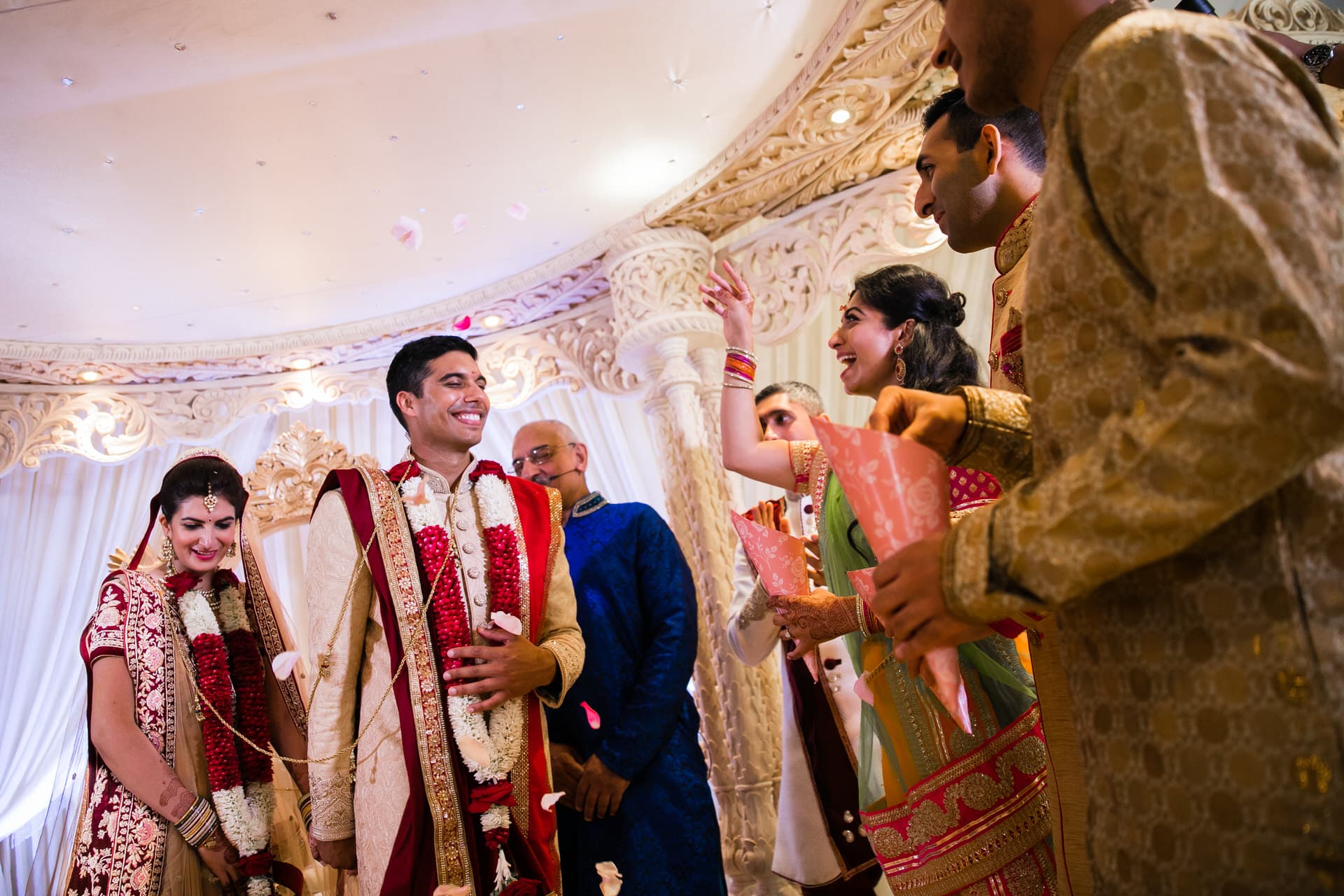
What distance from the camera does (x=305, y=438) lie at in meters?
3.88

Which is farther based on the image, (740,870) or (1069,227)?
(740,870)

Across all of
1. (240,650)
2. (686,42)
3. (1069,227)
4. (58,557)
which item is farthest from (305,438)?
(1069,227)

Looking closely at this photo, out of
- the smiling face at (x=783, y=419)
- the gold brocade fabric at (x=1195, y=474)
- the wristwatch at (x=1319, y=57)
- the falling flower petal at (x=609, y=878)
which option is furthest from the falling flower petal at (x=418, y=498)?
the wristwatch at (x=1319, y=57)

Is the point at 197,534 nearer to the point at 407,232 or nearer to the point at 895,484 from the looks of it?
the point at 407,232

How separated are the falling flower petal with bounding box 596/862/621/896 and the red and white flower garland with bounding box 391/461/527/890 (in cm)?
47

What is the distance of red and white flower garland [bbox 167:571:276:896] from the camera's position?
2463 millimetres

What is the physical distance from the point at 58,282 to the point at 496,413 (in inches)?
85.5

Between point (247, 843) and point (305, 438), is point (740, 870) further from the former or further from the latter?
point (305, 438)

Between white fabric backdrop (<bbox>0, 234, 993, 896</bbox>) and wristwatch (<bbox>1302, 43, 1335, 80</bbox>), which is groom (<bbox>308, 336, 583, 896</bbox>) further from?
white fabric backdrop (<bbox>0, 234, 993, 896</bbox>)

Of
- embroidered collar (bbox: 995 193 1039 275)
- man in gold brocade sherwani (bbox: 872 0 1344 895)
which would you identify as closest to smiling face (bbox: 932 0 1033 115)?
man in gold brocade sherwani (bbox: 872 0 1344 895)

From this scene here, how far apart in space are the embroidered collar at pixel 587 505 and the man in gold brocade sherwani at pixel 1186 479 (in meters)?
2.11

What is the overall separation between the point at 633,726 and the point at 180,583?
4.60 feet

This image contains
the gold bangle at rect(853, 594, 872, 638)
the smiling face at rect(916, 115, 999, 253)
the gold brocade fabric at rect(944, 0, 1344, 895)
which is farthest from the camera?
the gold bangle at rect(853, 594, 872, 638)

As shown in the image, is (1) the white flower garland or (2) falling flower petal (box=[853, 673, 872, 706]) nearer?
(2) falling flower petal (box=[853, 673, 872, 706])
